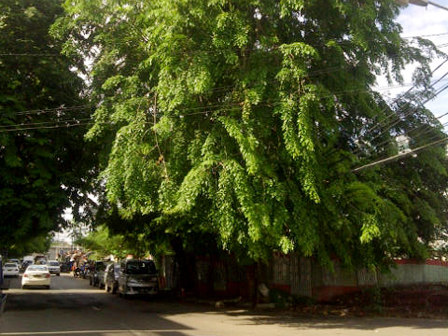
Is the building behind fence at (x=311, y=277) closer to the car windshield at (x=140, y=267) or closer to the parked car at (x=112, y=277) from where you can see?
the car windshield at (x=140, y=267)

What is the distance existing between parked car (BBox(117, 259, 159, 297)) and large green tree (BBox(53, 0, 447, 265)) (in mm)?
9461

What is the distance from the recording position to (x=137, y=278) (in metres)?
22.8

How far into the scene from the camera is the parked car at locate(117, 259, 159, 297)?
74.0 feet

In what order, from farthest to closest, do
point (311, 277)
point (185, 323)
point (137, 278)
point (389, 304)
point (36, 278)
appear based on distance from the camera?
point (36, 278), point (137, 278), point (311, 277), point (389, 304), point (185, 323)

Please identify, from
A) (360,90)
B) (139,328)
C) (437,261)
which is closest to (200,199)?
(139,328)

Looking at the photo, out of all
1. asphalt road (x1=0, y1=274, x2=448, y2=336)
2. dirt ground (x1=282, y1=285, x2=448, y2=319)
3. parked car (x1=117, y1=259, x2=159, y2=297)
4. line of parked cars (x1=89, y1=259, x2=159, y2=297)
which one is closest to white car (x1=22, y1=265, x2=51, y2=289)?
line of parked cars (x1=89, y1=259, x2=159, y2=297)

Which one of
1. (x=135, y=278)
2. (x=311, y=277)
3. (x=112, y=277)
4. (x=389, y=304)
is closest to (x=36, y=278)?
(x=112, y=277)

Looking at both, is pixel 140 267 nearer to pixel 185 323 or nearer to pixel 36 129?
pixel 36 129

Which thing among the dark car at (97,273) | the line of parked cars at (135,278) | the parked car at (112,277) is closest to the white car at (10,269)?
the dark car at (97,273)

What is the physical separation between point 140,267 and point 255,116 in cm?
1365

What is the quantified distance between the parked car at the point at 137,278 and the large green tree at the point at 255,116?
9.46 metres

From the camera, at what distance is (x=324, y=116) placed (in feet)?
45.0

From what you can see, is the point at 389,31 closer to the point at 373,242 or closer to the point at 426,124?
the point at 426,124

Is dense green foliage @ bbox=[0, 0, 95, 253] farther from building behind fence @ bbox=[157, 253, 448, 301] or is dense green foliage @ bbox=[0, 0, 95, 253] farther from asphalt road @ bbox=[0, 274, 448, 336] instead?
building behind fence @ bbox=[157, 253, 448, 301]
